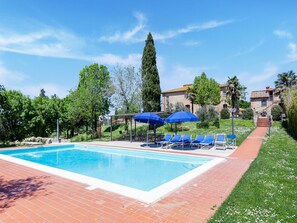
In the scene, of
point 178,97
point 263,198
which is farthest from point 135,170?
point 178,97

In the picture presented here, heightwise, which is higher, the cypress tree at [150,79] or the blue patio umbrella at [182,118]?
the cypress tree at [150,79]

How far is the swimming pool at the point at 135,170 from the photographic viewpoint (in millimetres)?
6037

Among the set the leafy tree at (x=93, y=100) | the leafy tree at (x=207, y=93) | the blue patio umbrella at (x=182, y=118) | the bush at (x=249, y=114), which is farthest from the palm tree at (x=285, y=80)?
the blue patio umbrella at (x=182, y=118)

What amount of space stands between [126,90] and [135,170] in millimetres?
18141

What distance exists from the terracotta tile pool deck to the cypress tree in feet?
74.4

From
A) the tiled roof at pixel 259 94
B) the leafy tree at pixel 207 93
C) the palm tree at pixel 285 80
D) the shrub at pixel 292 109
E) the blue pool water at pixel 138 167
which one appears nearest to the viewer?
the blue pool water at pixel 138 167

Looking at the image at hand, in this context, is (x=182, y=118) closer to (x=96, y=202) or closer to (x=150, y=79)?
(x=96, y=202)

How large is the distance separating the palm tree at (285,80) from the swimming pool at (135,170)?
3465 cm

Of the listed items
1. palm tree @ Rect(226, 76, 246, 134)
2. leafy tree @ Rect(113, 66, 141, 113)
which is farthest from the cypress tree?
palm tree @ Rect(226, 76, 246, 134)

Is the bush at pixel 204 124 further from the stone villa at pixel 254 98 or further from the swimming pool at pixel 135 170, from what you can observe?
the stone villa at pixel 254 98

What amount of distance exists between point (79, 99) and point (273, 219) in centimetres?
2429

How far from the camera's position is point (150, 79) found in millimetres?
29859

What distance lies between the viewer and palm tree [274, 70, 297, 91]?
1471 inches

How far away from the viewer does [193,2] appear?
42.1 ft
